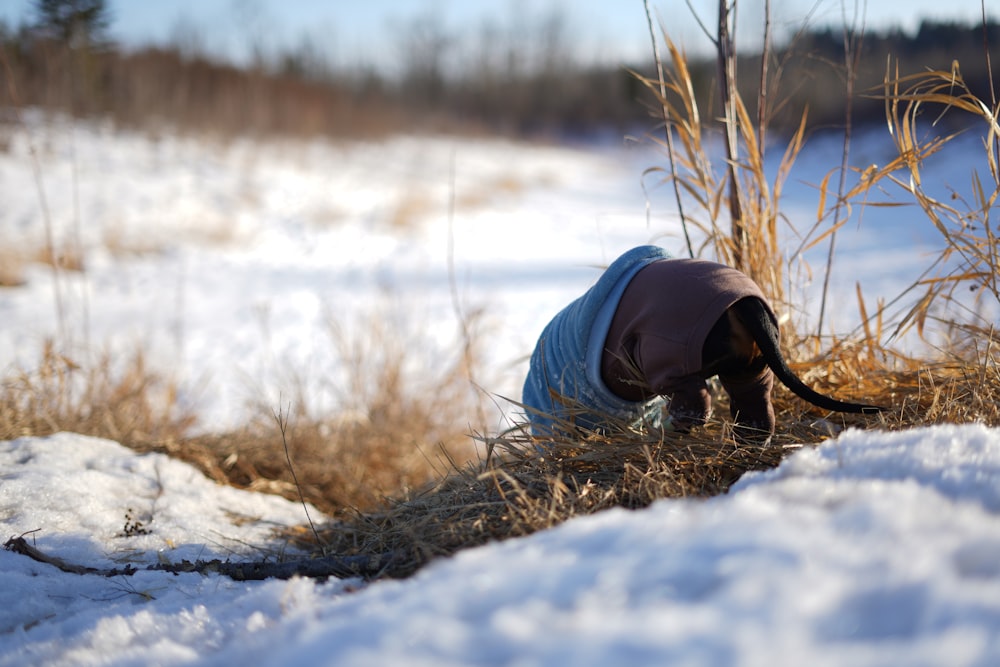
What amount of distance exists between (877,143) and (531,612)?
13234mm

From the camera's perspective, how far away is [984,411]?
4.55ft

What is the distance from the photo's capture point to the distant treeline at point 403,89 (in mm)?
2279

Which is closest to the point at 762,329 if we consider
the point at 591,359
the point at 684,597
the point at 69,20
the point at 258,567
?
the point at 591,359

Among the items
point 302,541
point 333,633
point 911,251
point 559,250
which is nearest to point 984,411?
point 333,633

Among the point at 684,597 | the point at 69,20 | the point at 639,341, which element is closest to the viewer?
the point at 684,597

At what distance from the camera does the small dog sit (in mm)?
1304

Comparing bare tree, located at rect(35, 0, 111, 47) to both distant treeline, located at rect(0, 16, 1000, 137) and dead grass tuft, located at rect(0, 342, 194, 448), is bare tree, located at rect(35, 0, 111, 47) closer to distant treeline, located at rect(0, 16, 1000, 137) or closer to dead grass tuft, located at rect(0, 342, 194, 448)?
distant treeline, located at rect(0, 16, 1000, 137)

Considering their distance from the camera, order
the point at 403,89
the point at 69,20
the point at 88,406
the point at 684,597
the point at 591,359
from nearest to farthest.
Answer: the point at 684,597, the point at 591,359, the point at 88,406, the point at 69,20, the point at 403,89

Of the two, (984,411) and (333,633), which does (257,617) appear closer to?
(333,633)

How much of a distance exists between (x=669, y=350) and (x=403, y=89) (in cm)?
3420

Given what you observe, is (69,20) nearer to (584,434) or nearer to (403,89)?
(584,434)

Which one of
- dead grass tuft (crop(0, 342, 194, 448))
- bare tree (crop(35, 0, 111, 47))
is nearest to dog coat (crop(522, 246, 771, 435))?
dead grass tuft (crop(0, 342, 194, 448))

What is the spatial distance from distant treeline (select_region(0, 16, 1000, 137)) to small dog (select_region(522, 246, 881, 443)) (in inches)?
24.5

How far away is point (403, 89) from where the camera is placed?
108 ft
